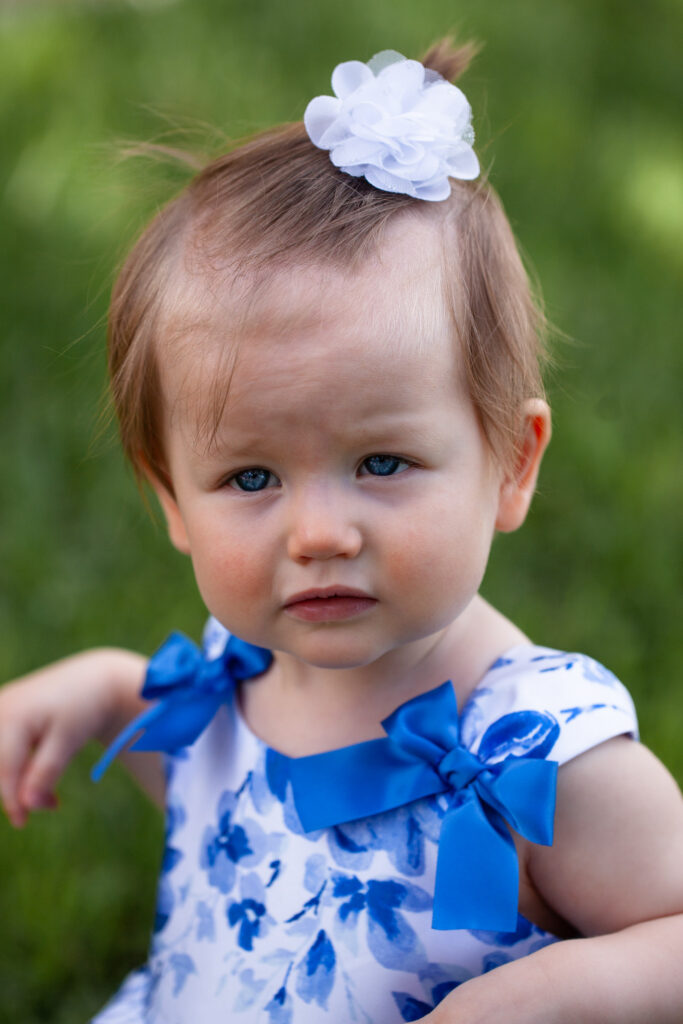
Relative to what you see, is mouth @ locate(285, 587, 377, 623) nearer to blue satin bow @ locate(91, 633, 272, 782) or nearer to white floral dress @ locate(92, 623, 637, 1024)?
white floral dress @ locate(92, 623, 637, 1024)

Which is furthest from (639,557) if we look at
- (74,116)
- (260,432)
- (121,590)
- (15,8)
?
(15,8)

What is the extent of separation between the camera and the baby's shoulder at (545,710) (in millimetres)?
1278

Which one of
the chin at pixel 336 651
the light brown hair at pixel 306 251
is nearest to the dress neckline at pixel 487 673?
the chin at pixel 336 651

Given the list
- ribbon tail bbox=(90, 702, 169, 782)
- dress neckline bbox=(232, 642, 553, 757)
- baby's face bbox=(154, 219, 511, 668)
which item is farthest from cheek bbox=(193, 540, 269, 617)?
ribbon tail bbox=(90, 702, 169, 782)

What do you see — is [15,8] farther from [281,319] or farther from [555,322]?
[281,319]

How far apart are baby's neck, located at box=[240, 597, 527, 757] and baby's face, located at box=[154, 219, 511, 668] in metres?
0.15

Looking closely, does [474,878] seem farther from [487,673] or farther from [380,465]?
[380,465]

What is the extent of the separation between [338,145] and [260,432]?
1.18 feet

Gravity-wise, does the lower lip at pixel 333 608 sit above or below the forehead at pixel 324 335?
below

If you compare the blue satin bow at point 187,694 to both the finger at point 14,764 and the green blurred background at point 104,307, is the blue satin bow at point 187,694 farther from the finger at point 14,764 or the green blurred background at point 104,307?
the green blurred background at point 104,307

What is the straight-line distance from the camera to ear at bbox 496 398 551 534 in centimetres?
140

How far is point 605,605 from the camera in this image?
2.49 metres

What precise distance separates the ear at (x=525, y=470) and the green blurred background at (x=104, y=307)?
46 centimetres

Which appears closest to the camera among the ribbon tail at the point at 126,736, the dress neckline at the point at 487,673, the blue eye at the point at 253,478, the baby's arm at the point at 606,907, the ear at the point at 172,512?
the baby's arm at the point at 606,907
